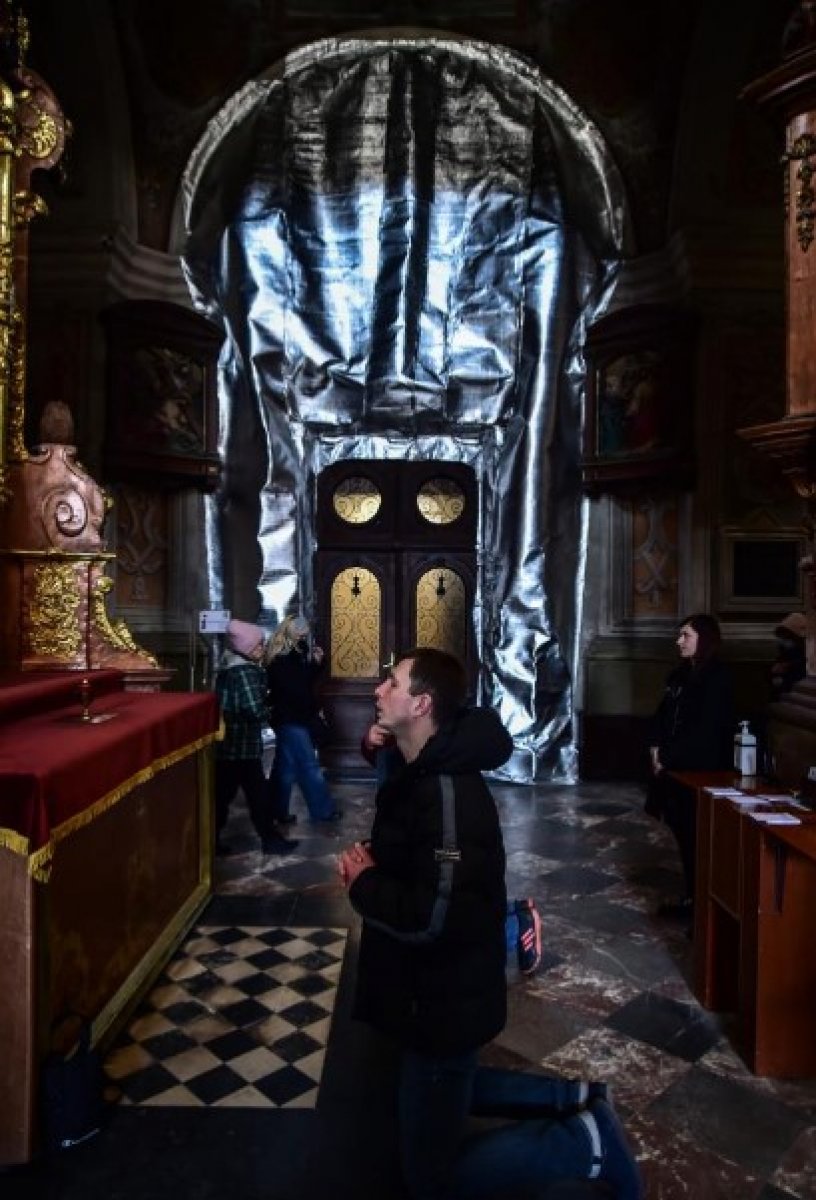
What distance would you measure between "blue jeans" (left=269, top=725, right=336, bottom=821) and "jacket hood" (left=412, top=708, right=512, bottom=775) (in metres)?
4.24

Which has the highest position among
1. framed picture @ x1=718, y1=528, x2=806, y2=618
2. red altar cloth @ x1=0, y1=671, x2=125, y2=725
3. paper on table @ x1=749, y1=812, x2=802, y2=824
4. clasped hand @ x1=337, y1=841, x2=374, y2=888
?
framed picture @ x1=718, y1=528, x2=806, y2=618

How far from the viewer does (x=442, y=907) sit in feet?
6.87

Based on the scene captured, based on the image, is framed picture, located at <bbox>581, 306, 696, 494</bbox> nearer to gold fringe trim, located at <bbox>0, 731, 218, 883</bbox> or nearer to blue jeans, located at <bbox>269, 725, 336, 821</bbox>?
blue jeans, located at <bbox>269, 725, 336, 821</bbox>

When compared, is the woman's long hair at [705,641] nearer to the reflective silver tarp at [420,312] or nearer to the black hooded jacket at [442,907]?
the black hooded jacket at [442,907]

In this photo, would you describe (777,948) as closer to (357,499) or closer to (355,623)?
(355,623)

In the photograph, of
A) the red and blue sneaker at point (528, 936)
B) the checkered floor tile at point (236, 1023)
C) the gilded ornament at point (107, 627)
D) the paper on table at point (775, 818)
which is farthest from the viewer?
the gilded ornament at point (107, 627)

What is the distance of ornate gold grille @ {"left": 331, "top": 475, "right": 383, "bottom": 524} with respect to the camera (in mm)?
9414

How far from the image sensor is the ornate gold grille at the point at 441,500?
9430mm

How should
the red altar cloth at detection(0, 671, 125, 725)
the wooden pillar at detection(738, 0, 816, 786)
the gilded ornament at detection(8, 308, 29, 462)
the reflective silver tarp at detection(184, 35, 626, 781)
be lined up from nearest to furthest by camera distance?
1. the red altar cloth at detection(0, 671, 125, 725)
2. the wooden pillar at detection(738, 0, 816, 786)
3. the gilded ornament at detection(8, 308, 29, 462)
4. the reflective silver tarp at detection(184, 35, 626, 781)

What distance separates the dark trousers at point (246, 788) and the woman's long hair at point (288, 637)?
91 cm

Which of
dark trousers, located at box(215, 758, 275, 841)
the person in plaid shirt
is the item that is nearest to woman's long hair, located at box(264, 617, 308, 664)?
the person in plaid shirt

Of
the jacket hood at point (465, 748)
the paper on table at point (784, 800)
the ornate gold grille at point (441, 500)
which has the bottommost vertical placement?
the paper on table at point (784, 800)

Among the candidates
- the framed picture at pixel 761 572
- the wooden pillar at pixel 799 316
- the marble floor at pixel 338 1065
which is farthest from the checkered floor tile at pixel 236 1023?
the framed picture at pixel 761 572

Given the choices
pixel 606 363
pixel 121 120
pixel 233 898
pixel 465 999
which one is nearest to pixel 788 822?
pixel 465 999
